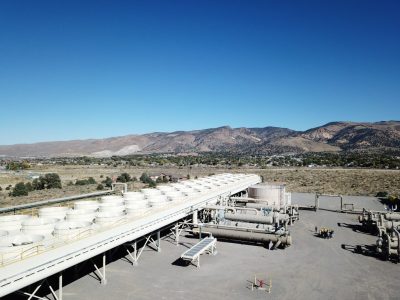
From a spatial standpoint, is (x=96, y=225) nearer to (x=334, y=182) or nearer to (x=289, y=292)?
(x=289, y=292)

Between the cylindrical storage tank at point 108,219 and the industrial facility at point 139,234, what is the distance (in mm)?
73

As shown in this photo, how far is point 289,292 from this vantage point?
77.2ft

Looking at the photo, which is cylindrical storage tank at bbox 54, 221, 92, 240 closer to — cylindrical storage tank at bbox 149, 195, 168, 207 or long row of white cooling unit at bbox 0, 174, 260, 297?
long row of white cooling unit at bbox 0, 174, 260, 297

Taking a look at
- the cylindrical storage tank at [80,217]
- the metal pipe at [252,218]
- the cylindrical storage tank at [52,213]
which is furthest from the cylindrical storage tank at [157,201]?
the cylindrical storage tank at [52,213]

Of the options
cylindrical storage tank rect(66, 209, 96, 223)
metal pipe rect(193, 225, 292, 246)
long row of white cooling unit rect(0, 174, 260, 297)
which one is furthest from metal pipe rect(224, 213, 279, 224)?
cylindrical storage tank rect(66, 209, 96, 223)

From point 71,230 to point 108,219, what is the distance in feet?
12.2

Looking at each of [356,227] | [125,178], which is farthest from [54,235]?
[125,178]

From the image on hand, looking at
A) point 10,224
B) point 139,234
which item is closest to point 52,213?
point 10,224

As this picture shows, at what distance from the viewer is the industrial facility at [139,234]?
19.4 m

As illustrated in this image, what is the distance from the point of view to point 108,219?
87.9 ft

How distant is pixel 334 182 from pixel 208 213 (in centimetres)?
5717

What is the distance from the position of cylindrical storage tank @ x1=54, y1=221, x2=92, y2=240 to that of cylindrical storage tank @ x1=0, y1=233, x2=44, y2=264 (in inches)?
59.2

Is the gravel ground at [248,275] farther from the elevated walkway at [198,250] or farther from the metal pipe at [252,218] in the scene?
the metal pipe at [252,218]

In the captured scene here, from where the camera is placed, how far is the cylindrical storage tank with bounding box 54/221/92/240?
2275 cm
